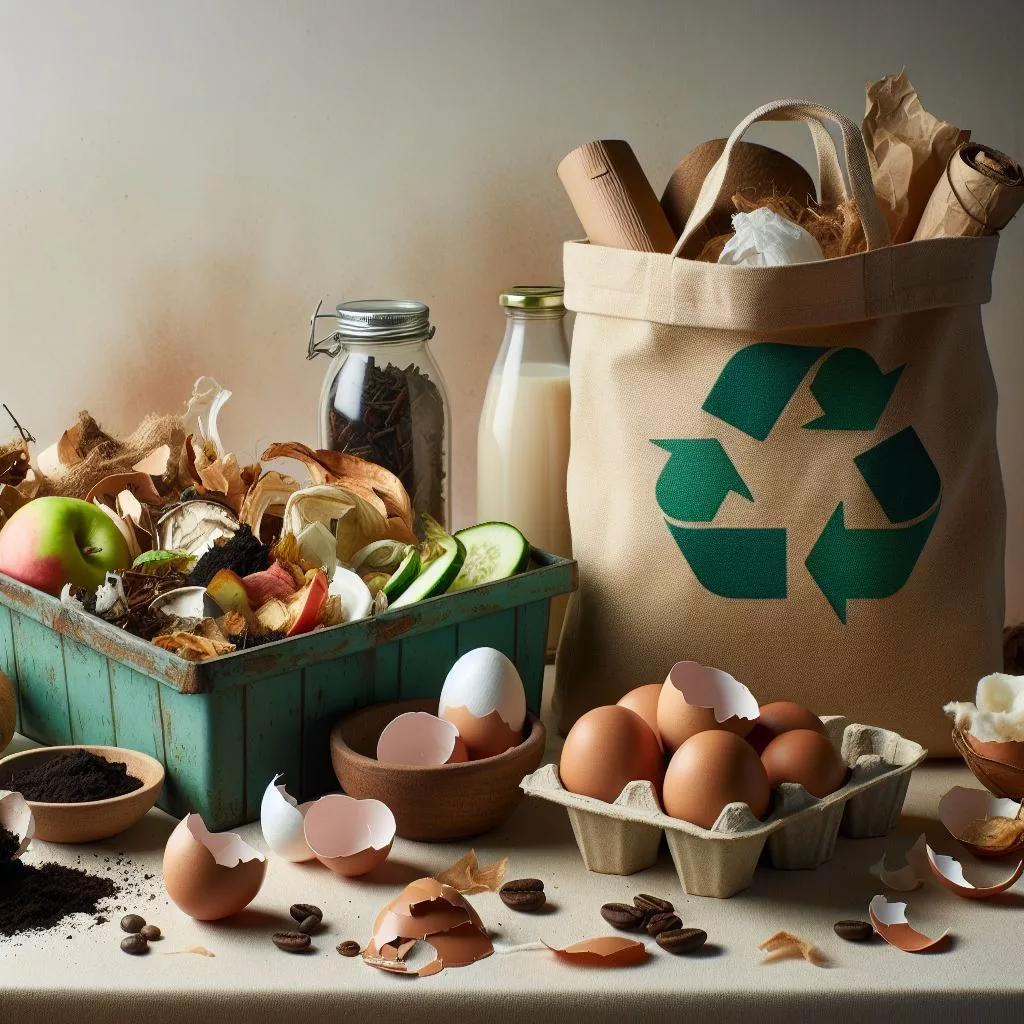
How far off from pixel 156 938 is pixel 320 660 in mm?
224

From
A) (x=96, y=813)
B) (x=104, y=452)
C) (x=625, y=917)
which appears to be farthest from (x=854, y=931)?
(x=104, y=452)

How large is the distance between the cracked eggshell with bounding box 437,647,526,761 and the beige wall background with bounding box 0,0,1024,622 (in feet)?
1.78

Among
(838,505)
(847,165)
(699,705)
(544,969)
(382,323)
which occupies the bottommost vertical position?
(544,969)

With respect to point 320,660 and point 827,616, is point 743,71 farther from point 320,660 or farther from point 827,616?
point 320,660

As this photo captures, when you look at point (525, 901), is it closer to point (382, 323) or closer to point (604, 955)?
point (604, 955)

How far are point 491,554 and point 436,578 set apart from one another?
0.08 meters

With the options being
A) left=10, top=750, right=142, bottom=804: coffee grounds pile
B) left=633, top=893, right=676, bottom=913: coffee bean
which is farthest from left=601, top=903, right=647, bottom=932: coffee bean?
left=10, top=750, right=142, bottom=804: coffee grounds pile

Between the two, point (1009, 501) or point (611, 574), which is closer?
point (611, 574)

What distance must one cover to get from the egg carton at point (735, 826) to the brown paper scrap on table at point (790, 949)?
5 cm

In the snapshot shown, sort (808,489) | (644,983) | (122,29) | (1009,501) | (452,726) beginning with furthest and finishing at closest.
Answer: (1009,501) → (122,29) → (808,489) → (452,726) → (644,983)

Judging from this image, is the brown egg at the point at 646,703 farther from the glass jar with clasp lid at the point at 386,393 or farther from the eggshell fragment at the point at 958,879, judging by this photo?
the glass jar with clasp lid at the point at 386,393

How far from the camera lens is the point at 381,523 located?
3.61ft

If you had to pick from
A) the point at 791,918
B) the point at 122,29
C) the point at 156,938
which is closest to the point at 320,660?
the point at 156,938

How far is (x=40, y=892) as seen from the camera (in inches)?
32.4
